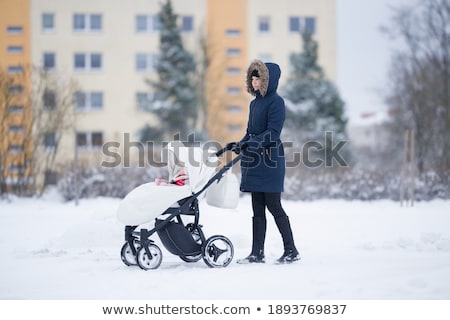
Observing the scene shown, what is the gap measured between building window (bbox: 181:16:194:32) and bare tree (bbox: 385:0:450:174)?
41.2ft

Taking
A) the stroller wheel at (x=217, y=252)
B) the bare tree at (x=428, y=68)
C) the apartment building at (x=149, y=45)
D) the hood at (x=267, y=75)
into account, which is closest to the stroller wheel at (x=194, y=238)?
the stroller wheel at (x=217, y=252)

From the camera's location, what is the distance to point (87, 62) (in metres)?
25.0

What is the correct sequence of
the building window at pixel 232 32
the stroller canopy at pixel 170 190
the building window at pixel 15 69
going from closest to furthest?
1. the stroller canopy at pixel 170 190
2. the building window at pixel 15 69
3. the building window at pixel 232 32

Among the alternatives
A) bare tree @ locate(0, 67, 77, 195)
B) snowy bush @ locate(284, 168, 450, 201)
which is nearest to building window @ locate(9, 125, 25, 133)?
bare tree @ locate(0, 67, 77, 195)

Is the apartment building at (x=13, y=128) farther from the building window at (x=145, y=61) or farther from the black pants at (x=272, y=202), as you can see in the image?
the building window at (x=145, y=61)

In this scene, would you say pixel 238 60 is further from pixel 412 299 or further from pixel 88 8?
pixel 412 299

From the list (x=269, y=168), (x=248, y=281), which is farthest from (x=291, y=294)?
(x=269, y=168)

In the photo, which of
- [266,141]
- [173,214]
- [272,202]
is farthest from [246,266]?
[266,141]

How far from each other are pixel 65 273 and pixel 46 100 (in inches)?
277

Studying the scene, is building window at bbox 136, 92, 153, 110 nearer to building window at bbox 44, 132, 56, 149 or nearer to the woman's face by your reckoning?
building window at bbox 44, 132, 56, 149

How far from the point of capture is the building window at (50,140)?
10.6m

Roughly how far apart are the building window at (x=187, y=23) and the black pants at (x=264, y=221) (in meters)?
20.8

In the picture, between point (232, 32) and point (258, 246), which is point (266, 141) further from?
point (232, 32)

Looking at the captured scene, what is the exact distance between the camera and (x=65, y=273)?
14.3ft
